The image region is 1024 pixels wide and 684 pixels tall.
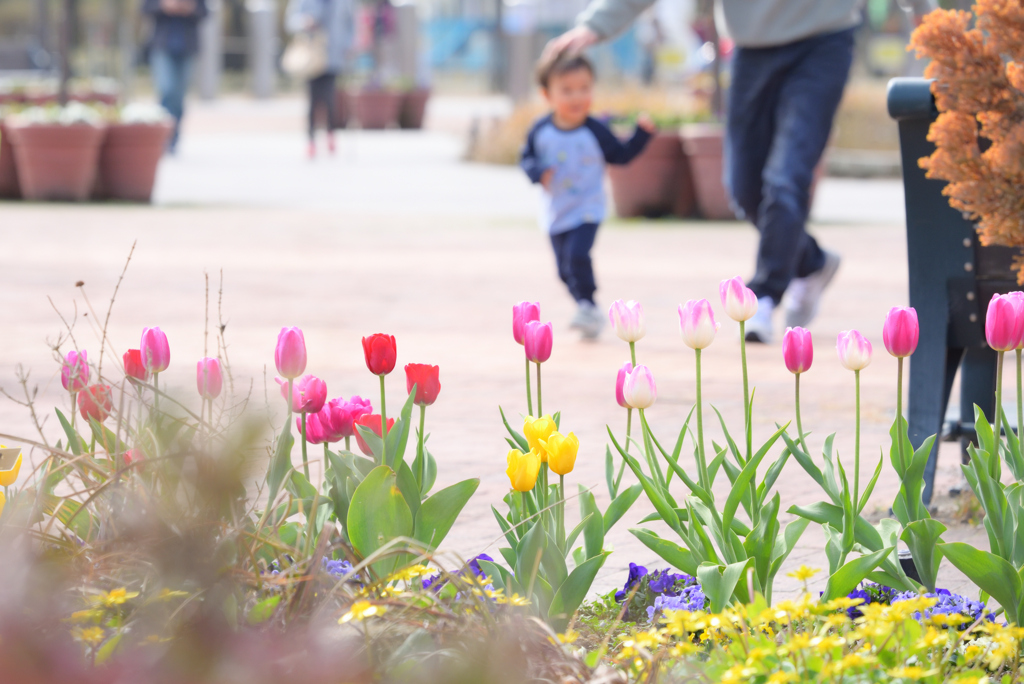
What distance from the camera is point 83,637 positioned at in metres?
1.45

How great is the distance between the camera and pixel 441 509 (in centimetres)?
204

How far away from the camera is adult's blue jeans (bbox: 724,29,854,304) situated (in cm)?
522

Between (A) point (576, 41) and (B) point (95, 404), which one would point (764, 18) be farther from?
(B) point (95, 404)

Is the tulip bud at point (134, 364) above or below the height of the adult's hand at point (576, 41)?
below

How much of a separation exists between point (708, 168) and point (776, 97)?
224 inches

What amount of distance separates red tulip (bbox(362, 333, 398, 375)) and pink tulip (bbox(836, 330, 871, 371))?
27.6 inches

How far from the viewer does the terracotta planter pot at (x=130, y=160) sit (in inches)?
459

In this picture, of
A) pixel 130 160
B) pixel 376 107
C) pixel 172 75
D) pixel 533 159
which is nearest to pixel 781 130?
pixel 533 159

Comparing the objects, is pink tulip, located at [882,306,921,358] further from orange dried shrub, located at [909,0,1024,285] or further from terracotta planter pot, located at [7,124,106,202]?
terracotta planter pot, located at [7,124,106,202]

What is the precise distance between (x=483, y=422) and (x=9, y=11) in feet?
159

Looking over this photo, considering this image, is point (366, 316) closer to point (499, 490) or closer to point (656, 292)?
point (656, 292)

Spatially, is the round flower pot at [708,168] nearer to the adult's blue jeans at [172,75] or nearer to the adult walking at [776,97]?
the adult walking at [776,97]

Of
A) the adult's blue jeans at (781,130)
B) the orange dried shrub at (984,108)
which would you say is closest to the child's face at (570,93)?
the adult's blue jeans at (781,130)

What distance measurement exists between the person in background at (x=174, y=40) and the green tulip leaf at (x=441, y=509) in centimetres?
1420
